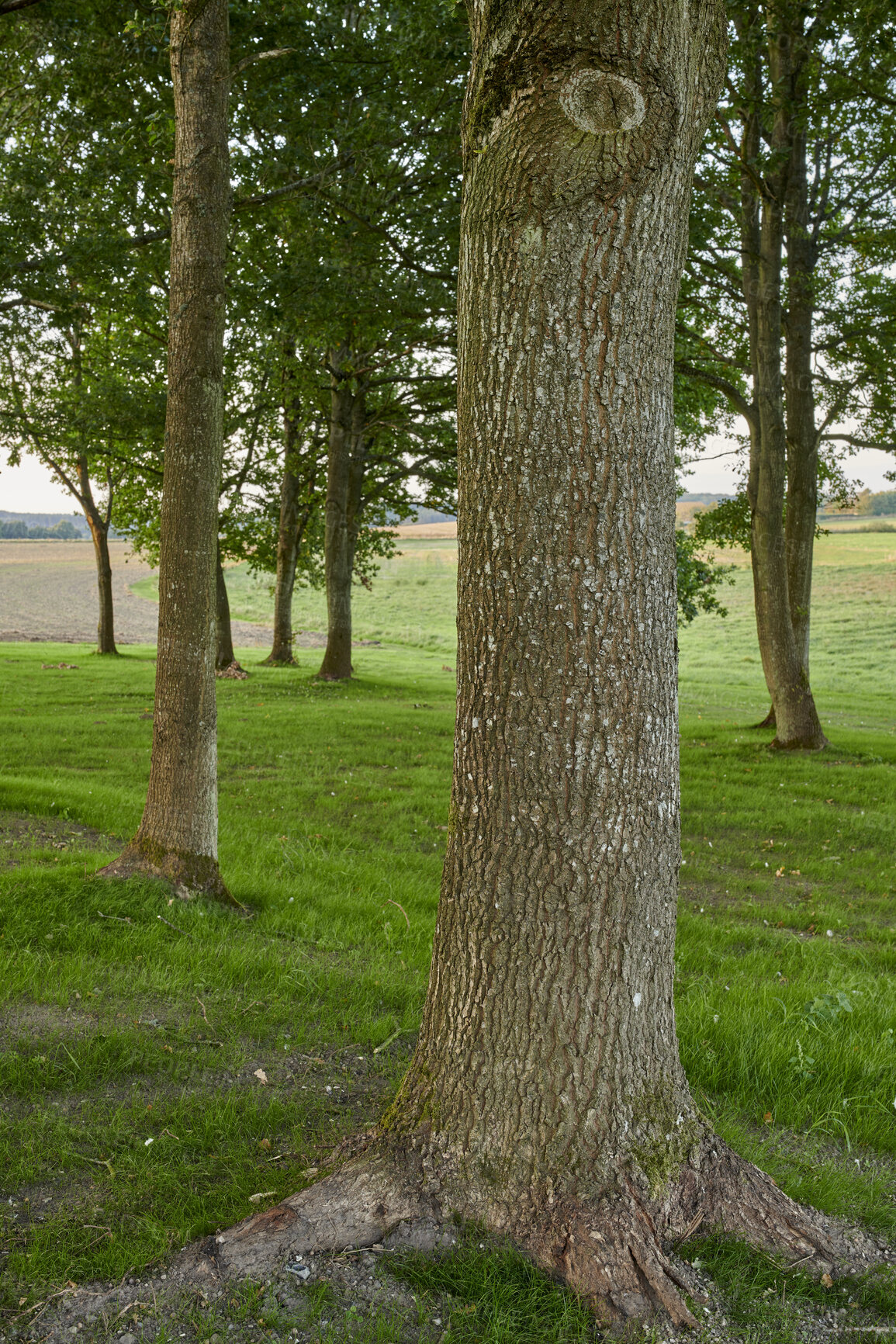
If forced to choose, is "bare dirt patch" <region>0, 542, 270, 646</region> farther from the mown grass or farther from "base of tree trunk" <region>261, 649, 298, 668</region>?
"base of tree trunk" <region>261, 649, 298, 668</region>

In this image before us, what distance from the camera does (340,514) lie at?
23.3m

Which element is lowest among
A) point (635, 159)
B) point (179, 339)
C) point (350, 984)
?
point (350, 984)

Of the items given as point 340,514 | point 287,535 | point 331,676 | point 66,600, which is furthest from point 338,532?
point 66,600

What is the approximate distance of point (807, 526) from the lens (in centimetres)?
1691

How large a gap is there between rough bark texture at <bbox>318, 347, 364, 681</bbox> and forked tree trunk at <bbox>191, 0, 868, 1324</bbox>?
64.9 ft

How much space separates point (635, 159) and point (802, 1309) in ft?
12.9

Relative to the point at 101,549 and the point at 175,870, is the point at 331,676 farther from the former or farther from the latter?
the point at 175,870

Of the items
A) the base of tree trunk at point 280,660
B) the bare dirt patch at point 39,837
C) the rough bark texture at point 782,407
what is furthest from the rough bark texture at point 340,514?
the bare dirt patch at point 39,837

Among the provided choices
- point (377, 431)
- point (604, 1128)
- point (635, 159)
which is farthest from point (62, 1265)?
point (377, 431)

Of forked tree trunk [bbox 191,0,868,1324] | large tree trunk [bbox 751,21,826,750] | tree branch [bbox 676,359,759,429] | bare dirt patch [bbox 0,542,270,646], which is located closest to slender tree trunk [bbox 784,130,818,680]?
large tree trunk [bbox 751,21,826,750]

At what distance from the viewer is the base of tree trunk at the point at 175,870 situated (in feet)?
21.4

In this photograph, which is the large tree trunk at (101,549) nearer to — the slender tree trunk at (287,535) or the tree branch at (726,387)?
the slender tree trunk at (287,535)

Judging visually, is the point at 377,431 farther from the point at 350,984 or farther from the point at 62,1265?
the point at 62,1265

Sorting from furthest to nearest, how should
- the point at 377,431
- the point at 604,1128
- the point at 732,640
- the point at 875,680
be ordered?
the point at 732,640
the point at 875,680
the point at 377,431
the point at 604,1128
